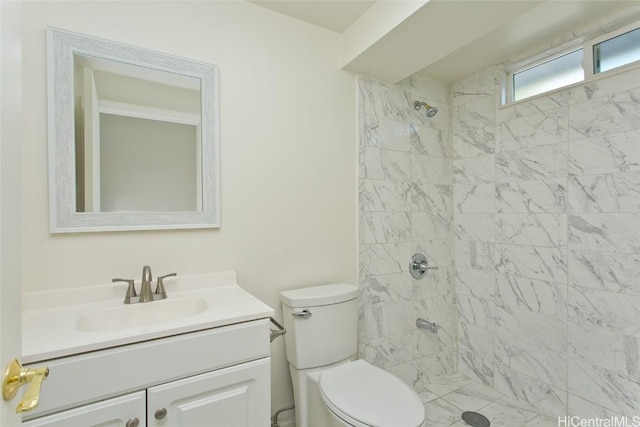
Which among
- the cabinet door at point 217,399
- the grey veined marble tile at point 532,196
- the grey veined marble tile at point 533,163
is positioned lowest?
the cabinet door at point 217,399

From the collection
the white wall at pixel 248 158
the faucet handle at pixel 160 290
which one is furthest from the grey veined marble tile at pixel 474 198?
the faucet handle at pixel 160 290

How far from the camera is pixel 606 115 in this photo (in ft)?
5.33

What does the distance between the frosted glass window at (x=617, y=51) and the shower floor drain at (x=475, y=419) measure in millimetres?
2060

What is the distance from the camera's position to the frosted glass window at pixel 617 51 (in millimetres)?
1560

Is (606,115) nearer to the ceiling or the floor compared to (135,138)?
nearer to the ceiling

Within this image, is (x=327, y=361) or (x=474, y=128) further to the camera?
(x=474, y=128)

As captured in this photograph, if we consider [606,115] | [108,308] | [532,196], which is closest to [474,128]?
[532,196]

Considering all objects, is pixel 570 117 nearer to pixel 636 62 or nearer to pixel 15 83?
pixel 636 62

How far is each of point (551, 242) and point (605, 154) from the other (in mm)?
545

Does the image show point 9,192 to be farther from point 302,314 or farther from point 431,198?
point 431,198

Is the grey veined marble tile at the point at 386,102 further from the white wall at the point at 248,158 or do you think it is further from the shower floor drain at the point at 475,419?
the shower floor drain at the point at 475,419

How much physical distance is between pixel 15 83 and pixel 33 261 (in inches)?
37.1

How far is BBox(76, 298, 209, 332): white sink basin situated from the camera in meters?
1.16

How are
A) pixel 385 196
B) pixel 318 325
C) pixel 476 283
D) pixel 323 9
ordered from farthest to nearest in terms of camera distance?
pixel 476 283 < pixel 385 196 < pixel 323 9 < pixel 318 325
